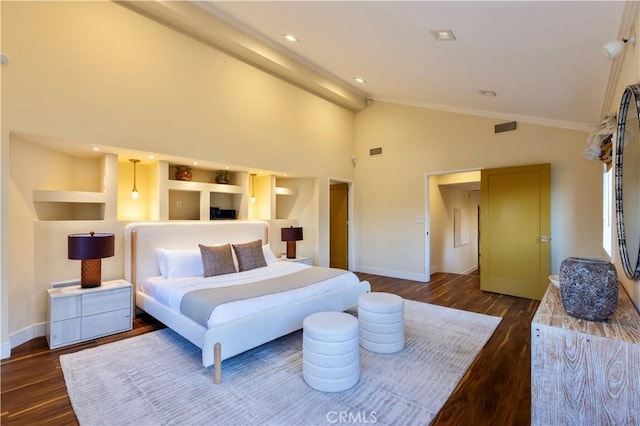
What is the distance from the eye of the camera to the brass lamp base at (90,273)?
3.51m

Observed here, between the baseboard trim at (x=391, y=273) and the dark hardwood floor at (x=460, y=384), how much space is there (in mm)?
2260

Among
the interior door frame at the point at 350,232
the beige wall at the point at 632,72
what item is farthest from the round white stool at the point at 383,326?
the interior door frame at the point at 350,232

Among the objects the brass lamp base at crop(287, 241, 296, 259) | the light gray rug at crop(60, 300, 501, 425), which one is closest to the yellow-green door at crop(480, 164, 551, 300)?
the light gray rug at crop(60, 300, 501, 425)

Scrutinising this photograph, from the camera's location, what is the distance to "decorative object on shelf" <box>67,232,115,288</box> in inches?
130

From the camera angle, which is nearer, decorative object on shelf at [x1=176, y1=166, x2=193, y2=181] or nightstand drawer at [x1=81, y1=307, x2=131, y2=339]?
nightstand drawer at [x1=81, y1=307, x2=131, y2=339]

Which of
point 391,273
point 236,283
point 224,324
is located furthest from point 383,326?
point 391,273

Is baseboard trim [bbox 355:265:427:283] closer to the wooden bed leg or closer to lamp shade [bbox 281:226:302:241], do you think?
lamp shade [bbox 281:226:302:241]

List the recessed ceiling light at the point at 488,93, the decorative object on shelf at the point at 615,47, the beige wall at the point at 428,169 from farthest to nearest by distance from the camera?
the beige wall at the point at 428,169 → the recessed ceiling light at the point at 488,93 → the decorative object on shelf at the point at 615,47

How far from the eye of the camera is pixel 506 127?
17.5ft

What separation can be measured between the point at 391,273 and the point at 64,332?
572 centimetres

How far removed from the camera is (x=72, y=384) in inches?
98.7

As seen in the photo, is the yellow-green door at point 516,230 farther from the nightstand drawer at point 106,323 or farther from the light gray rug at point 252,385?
the nightstand drawer at point 106,323

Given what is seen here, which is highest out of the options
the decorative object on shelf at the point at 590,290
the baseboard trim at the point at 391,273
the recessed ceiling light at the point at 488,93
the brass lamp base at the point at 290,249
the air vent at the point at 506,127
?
the recessed ceiling light at the point at 488,93

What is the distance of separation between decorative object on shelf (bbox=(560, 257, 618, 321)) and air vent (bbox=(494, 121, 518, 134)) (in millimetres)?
4227
